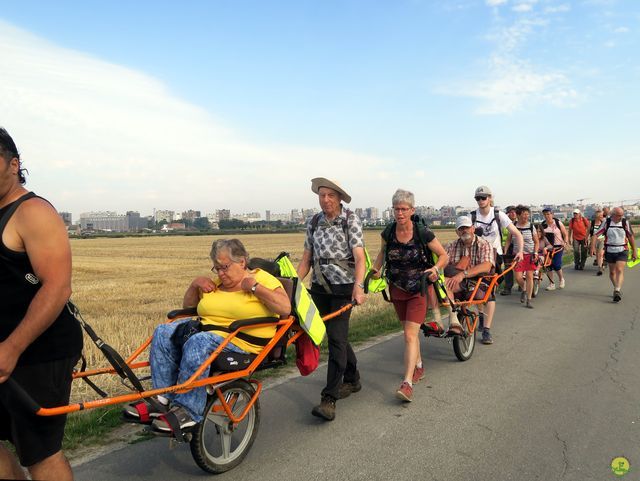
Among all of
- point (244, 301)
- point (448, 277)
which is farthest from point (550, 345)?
point (244, 301)

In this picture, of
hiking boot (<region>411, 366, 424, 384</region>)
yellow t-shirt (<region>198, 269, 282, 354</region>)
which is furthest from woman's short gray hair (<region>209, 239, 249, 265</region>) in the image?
hiking boot (<region>411, 366, 424, 384</region>)

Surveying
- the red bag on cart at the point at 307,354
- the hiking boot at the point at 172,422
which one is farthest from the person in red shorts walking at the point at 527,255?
the hiking boot at the point at 172,422

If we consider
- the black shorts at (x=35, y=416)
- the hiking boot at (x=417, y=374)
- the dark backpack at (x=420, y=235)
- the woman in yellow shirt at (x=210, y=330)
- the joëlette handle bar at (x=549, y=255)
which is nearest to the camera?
the black shorts at (x=35, y=416)

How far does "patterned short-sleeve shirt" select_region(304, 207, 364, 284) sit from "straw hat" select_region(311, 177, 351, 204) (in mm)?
158

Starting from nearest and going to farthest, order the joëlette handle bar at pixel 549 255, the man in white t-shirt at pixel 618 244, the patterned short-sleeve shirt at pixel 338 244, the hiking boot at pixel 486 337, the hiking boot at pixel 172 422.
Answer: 1. the hiking boot at pixel 172 422
2. the patterned short-sleeve shirt at pixel 338 244
3. the hiking boot at pixel 486 337
4. the man in white t-shirt at pixel 618 244
5. the joëlette handle bar at pixel 549 255

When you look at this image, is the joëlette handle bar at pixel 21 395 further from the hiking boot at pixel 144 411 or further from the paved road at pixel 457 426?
the paved road at pixel 457 426

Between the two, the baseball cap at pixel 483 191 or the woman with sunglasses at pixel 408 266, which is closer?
the woman with sunglasses at pixel 408 266

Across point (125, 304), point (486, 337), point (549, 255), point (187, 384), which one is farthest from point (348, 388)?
point (549, 255)

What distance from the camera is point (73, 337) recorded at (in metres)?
2.65

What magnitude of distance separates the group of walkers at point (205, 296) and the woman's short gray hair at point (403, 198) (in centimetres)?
1

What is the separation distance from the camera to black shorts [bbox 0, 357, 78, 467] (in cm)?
246

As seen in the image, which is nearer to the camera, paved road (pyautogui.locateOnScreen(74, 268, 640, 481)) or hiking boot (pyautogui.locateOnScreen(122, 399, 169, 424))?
hiking boot (pyautogui.locateOnScreen(122, 399, 169, 424))

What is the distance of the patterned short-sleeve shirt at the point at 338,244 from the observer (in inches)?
194

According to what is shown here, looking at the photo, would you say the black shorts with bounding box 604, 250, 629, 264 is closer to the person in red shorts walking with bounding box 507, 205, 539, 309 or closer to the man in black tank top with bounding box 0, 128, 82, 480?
the person in red shorts walking with bounding box 507, 205, 539, 309
